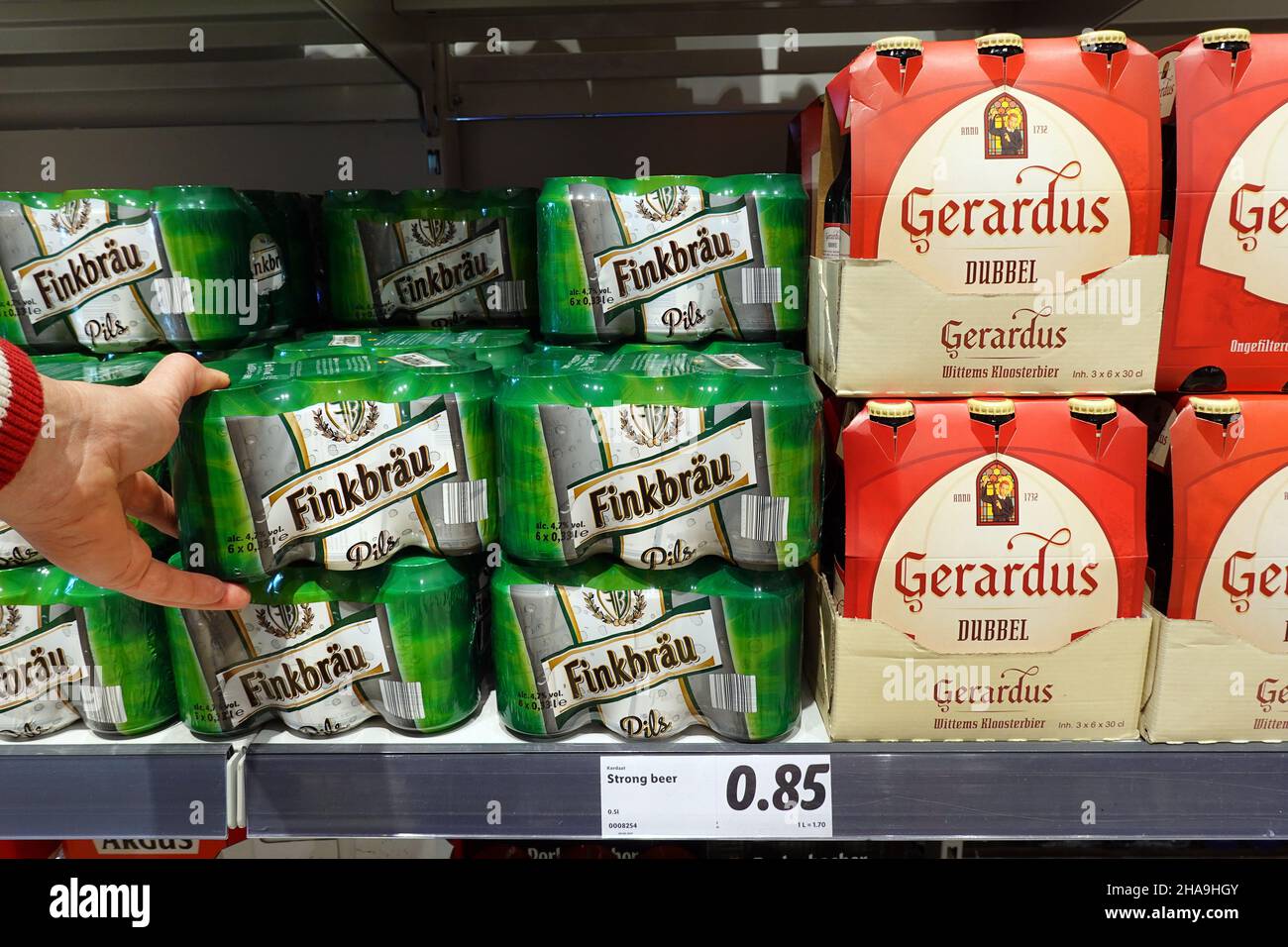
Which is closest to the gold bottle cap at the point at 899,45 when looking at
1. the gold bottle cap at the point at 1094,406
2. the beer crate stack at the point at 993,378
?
the beer crate stack at the point at 993,378

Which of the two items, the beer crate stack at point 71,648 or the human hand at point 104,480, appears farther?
the beer crate stack at point 71,648

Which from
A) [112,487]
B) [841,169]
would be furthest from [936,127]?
[112,487]

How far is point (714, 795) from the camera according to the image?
95 centimetres

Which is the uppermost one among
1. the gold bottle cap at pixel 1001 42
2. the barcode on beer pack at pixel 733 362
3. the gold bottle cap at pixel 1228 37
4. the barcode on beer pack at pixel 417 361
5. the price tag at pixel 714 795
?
the gold bottle cap at pixel 1001 42

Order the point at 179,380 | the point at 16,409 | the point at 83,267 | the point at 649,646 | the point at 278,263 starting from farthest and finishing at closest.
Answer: the point at 278,263
the point at 83,267
the point at 649,646
the point at 179,380
the point at 16,409

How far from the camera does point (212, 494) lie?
3.02 ft

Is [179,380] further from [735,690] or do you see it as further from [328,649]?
[735,690]

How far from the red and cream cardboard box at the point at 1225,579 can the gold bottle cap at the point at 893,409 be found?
0.28 meters

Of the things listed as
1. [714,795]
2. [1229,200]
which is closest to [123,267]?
[714,795]

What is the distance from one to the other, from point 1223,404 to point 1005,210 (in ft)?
0.99

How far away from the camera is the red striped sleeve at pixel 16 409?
27.7 inches

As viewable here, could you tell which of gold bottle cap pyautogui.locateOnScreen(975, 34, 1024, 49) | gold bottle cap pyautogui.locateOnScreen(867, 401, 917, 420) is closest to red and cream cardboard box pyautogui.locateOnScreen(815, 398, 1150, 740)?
gold bottle cap pyautogui.locateOnScreen(867, 401, 917, 420)

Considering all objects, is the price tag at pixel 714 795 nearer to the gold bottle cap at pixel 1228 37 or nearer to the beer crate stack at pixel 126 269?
the beer crate stack at pixel 126 269

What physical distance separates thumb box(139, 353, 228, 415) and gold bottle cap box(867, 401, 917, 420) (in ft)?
2.20
